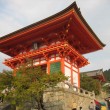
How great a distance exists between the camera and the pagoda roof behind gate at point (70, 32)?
71.2ft

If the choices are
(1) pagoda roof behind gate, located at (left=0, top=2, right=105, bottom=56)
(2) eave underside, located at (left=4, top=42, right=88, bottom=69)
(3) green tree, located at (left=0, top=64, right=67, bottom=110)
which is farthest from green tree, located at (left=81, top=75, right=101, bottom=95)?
(3) green tree, located at (left=0, top=64, right=67, bottom=110)

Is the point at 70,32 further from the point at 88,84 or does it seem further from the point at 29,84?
the point at 88,84

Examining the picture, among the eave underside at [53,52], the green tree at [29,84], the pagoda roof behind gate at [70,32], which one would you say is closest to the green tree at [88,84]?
the pagoda roof behind gate at [70,32]

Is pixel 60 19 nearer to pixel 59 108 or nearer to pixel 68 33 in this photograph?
pixel 68 33

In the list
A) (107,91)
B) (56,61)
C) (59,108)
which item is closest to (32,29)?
(56,61)

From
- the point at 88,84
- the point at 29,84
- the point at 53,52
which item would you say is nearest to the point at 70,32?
the point at 53,52

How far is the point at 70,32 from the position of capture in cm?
2425

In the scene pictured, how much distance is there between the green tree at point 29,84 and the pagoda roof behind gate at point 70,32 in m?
7.30

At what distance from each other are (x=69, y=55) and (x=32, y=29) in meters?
5.13

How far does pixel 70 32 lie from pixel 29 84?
10216 mm

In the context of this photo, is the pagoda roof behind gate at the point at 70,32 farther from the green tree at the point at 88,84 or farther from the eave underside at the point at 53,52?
the green tree at the point at 88,84

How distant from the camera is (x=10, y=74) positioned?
17.5 meters

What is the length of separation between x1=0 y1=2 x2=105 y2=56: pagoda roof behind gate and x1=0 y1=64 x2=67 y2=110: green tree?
7.30 meters

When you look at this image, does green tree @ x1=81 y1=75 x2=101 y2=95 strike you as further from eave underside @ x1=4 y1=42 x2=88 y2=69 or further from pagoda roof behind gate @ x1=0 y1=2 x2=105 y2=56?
eave underside @ x1=4 y1=42 x2=88 y2=69
